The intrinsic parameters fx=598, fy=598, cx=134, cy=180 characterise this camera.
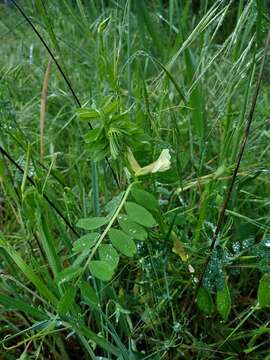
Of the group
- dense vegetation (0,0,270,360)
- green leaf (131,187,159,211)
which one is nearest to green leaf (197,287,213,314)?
dense vegetation (0,0,270,360)

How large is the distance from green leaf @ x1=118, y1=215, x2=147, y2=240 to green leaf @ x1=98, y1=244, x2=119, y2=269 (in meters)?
0.03

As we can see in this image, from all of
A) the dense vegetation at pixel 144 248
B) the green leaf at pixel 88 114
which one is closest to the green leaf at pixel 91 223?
the dense vegetation at pixel 144 248

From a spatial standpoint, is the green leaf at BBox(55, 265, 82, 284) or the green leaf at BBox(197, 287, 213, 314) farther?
the green leaf at BBox(197, 287, 213, 314)

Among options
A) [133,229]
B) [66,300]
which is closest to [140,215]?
[133,229]

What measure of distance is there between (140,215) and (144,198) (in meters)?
0.03

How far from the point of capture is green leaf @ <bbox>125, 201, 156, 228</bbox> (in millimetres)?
667

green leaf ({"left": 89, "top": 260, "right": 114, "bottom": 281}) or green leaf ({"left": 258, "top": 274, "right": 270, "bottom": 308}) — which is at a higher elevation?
green leaf ({"left": 89, "top": 260, "right": 114, "bottom": 281})

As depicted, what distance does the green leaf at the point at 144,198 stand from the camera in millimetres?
695

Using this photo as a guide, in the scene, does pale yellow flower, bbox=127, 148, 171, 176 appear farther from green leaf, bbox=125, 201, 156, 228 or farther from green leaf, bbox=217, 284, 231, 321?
green leaf, bbox=217, 284, 231, 321

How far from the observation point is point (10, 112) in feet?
3.00

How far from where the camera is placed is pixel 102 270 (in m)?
0.65

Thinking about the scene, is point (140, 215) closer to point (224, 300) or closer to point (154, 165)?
point (154, 165)

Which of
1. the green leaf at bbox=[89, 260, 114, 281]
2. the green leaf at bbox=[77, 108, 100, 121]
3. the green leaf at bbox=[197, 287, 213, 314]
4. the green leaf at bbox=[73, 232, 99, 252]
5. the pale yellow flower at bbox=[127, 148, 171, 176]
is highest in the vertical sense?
the green leaf at bbox=[77, 108, 100, 121]

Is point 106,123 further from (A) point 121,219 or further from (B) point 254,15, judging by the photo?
(B) point 254,15
